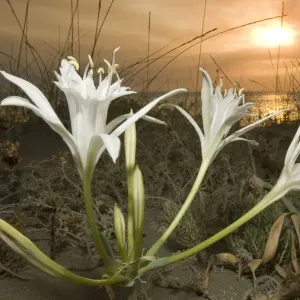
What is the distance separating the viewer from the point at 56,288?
46.2 inches

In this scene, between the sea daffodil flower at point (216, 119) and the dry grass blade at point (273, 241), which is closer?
the sea daffodil flower at point (216, 119)

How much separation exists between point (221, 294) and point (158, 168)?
0.81 m

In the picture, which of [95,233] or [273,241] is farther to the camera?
[273,241]

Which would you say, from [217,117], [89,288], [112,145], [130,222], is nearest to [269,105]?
[89,288]

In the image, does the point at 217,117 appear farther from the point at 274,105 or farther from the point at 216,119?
the point at 274,105

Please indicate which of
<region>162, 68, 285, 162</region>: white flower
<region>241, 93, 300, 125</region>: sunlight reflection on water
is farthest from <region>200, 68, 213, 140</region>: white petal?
<region>241, 93, 300, 125</region>: sunlight reflection on water

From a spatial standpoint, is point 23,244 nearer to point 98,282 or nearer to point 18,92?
point 98,282

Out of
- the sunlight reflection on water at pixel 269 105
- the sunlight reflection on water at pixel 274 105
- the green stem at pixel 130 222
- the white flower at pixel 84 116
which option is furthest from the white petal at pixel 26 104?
the sunlight reflection on water at pixel 274 105

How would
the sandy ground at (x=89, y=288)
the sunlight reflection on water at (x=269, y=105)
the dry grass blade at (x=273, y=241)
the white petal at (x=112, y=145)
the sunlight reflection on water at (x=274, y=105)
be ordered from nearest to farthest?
the white petal at (x=112, y=145) < the dry grass blade at (x=273, y=241) < the sandy ground at (x=89, y=288) < the sunlight reflection on water at (x=269, y=105) < the sunlight reflection on water at (x=274, y=105)

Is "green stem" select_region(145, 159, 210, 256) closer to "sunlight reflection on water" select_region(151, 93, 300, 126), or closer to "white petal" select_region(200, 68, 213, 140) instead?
"white petal" select_region(200, 68, 213, 140)

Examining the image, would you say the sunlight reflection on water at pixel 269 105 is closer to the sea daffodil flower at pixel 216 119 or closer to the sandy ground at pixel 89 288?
the sandy ground at pixel 89 288

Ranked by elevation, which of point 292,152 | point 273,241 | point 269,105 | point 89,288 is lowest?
point 89,288

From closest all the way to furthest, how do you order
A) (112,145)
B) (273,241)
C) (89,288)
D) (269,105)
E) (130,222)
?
(112,145)
(130,222)
(273,241)
(89,288)
(269,105)

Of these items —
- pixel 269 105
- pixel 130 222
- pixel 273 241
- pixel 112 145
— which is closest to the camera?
pixel 112 145
